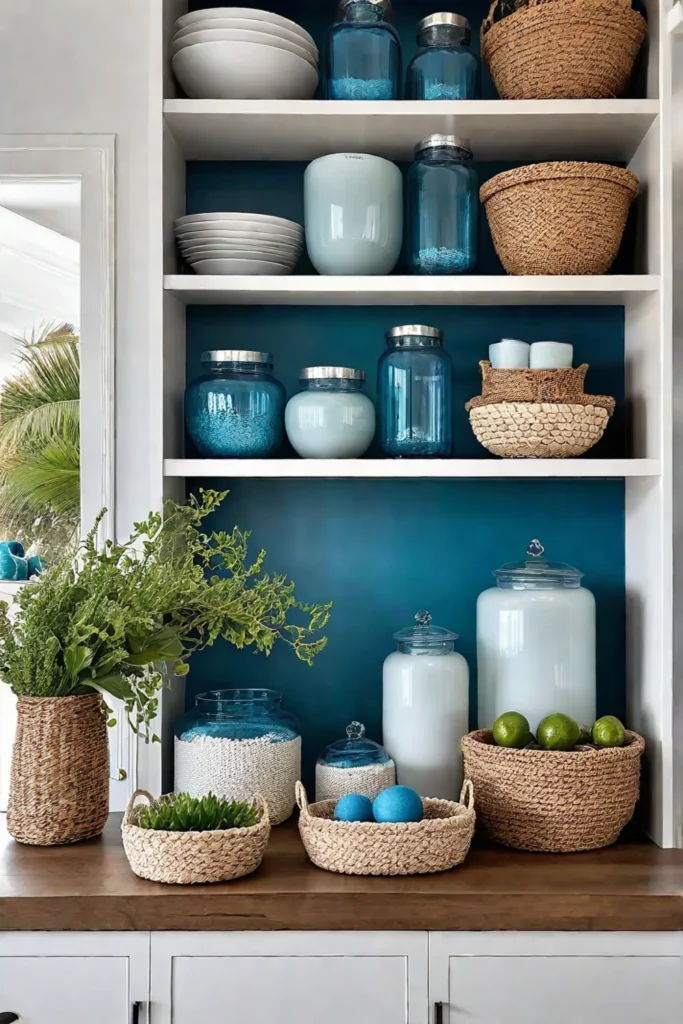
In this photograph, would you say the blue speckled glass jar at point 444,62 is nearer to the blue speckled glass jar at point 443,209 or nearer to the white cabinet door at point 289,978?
the blue speckled glass jar at point 443,209

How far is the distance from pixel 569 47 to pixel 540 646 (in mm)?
1047

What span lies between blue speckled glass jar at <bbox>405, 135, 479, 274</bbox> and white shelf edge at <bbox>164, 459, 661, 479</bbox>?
37 cm

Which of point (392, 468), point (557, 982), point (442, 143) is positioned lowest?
point (557, 982)

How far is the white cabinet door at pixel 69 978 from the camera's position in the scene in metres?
1.46

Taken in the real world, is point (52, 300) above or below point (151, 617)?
above

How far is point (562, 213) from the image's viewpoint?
1749 mm

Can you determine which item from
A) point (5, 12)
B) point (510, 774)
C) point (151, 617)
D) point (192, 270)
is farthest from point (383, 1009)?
point (5, 12)

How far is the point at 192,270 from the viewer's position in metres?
1.98

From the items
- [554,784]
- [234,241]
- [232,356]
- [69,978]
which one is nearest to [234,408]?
[232,356]

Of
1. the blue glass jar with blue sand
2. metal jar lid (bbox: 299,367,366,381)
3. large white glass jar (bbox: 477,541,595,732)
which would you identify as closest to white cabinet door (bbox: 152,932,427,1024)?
the blue glass jar with blue sand

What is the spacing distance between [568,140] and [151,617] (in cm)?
117

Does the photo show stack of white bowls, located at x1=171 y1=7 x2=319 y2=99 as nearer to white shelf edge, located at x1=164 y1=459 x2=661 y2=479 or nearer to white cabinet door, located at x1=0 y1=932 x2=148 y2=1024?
white shelf edge, located at x1=164 y1=459 x2=661 y2=479

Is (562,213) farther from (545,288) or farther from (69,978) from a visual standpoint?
(69,978)

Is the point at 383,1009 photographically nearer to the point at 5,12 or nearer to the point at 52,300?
the point at 52,300
